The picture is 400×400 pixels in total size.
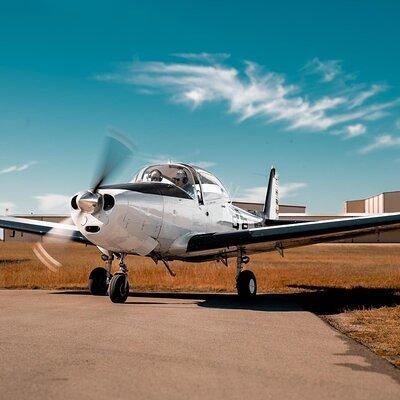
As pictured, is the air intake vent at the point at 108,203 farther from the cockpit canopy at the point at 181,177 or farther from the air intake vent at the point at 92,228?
the cockpit canopy at the point at 181,177

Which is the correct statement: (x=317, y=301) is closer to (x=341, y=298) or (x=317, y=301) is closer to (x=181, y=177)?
(x=341, y=298)

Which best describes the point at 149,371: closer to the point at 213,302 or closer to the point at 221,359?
the point at 221,359

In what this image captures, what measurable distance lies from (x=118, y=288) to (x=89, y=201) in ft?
6.95

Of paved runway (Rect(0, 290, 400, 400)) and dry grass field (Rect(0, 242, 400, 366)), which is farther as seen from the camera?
dry grass field (Rect(0, 242, 400, 366))

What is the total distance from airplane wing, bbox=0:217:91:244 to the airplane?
30mm

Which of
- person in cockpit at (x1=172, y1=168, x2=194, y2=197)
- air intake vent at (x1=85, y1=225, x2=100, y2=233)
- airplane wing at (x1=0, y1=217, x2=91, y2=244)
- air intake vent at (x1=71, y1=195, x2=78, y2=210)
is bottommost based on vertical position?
air intake vent at (x1=85, y1=225, x2=100, y2=233)

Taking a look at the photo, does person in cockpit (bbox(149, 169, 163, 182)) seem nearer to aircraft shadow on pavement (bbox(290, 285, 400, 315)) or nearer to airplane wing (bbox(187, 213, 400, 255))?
airplane wing (bbox(187, 213, 400, 255))

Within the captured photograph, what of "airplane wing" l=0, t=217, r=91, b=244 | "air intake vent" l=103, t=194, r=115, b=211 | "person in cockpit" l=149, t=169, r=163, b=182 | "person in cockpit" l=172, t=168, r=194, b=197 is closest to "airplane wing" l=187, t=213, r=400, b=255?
"person in cockpit" l=172, t=168, r=194, b=197

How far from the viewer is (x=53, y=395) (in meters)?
4.03

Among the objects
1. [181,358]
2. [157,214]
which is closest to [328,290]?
[157,214]

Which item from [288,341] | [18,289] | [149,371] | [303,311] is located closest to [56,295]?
[18,289]

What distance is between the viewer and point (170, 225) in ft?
40.0

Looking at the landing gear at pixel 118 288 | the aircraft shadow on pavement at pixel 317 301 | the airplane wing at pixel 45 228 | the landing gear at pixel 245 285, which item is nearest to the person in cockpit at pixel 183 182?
the landing gear at pixel 245 285

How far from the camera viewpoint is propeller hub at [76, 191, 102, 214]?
10398 millimetres
